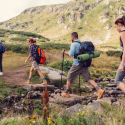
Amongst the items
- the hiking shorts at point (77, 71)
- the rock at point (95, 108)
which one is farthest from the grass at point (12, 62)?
the rock at point (95, 108)

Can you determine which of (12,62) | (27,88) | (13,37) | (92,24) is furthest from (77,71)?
(92,24)

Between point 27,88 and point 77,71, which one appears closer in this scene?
Answer: point 77,71

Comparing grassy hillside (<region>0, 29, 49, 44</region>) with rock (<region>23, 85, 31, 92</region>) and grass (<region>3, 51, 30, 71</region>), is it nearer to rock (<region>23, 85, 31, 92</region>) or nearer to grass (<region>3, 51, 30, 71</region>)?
grass (<region>3, 51, 30, 71</region>)

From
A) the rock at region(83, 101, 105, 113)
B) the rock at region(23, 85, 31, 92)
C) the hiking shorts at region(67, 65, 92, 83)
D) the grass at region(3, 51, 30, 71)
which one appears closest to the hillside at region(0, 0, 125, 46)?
the grass at region(3, 51, 30, 71)

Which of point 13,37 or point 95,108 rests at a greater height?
point 13,37

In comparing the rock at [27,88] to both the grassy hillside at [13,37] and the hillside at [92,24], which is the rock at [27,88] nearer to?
the grassy hillside at [13,37]

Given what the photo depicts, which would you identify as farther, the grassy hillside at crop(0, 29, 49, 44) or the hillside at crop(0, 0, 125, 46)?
the hillside at crop(0, 0, 125, 46)

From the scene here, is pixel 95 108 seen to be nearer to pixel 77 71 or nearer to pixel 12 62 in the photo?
pixel 77 71

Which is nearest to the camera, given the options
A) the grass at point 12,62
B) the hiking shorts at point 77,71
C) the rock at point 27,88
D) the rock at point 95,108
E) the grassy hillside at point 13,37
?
the rock at point 95,108

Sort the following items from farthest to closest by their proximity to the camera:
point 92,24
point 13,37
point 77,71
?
1. point 92,24
2. point 13,37
3. point 77,71

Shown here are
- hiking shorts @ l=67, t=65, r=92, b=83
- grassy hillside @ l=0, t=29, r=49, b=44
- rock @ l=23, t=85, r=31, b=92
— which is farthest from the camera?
grassy hillside @ l=0, t=29, r=49, b=44

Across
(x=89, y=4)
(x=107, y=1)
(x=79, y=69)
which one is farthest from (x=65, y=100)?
(x=89, y=4)

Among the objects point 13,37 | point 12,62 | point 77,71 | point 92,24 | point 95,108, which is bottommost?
point 95,108

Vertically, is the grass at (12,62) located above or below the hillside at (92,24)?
below
